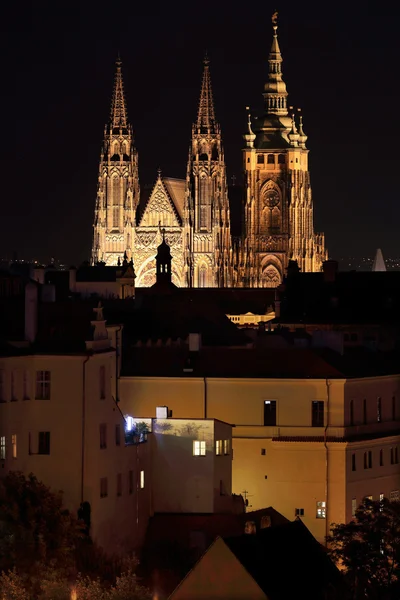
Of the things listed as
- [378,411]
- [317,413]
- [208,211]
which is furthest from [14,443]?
[208,211]

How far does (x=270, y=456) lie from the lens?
77.0 metres

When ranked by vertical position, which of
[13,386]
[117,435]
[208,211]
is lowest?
[117,435]

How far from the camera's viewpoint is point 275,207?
190 metres

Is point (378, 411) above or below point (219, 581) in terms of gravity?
above

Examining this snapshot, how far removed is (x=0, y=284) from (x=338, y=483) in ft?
60.2

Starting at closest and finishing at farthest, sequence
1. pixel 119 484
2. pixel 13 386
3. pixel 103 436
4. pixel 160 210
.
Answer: pixel 13 386 < pixel 103 436 < pixel 119 484 < pixel 160 210

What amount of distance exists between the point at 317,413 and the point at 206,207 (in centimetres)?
10893

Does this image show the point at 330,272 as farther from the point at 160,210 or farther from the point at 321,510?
the point at 160,210

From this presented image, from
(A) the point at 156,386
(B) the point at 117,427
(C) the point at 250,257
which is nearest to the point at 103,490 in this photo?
(B) the point at 117,427

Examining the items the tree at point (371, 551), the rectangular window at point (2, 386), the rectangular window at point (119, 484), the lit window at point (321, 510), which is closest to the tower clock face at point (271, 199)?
the lit window at point (321, 510)

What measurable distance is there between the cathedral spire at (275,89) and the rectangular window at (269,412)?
118m

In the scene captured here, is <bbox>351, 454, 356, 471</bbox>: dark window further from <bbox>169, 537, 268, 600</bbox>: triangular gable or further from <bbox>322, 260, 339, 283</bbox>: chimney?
<bbox>322, 260, 339, 283</bbox>: chimney

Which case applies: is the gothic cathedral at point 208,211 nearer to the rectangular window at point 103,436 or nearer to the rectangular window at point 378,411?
the rectangular window at point 378,411

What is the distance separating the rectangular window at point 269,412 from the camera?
3049 inches
